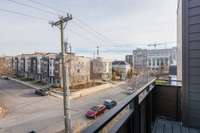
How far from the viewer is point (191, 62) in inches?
94.4

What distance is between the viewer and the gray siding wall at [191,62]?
7.75ft

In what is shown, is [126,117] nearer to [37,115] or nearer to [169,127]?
[169,127]

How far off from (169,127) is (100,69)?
2237 centimetres

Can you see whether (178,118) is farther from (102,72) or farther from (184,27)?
(102,72)

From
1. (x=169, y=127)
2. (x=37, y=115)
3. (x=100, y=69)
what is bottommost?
(x=37, y=115)

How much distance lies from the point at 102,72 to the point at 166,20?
18341 millimetres

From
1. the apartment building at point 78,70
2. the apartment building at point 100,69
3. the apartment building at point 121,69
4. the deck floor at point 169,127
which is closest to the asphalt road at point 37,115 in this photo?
the deck floor at point 169,127

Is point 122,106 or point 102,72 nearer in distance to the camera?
point 122,106

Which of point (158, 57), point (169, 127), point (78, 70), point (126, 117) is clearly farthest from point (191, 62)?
point (158, 57)

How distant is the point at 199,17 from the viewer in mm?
2344

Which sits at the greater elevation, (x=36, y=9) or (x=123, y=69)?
(x=36, y=9)

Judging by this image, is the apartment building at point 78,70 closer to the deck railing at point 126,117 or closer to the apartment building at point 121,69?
the apartment building at point 121,69

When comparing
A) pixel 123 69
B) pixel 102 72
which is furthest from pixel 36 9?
pixel 123 69

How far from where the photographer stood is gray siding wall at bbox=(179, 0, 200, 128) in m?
2.36
